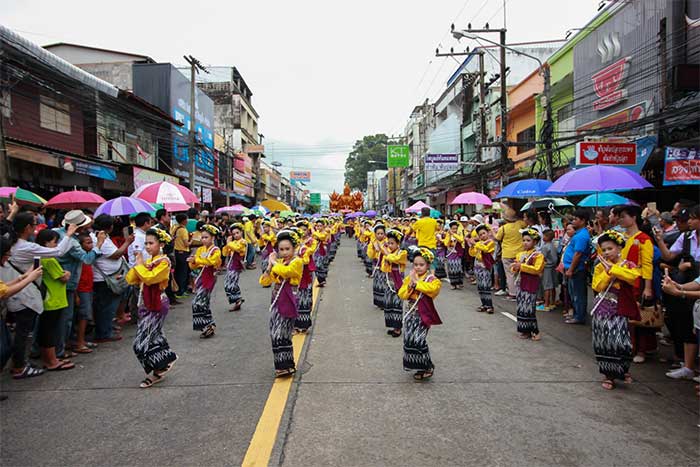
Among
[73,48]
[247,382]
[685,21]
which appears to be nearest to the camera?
[247,382]

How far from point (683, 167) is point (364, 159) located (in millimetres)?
86716

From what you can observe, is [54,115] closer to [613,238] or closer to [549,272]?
[549,272]

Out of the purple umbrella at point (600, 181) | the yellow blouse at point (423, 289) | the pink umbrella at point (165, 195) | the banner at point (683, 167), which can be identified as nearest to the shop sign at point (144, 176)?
the pink umbrella at point (165, 195)

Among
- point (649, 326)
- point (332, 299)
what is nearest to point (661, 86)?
point (649, 326)

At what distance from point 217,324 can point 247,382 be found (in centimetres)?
319

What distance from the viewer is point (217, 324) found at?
7984 millimetres

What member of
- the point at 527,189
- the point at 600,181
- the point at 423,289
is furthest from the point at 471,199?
the point at 423,289

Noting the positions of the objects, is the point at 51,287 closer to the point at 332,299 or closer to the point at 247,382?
the point at 247,382

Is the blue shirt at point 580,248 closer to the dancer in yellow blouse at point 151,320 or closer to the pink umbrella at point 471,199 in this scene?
the dancer in yellow blouse at point 151,320

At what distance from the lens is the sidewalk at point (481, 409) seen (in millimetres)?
3459

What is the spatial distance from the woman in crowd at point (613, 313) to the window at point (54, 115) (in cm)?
1517

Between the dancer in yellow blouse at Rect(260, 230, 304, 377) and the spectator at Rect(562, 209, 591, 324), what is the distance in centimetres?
454

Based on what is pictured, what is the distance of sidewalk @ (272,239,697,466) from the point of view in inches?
136

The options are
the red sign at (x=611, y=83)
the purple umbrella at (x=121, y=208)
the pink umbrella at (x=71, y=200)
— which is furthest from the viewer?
the red sign at (x=611, y=83)
